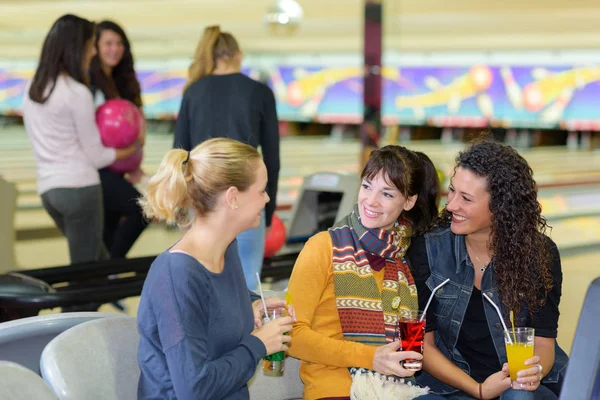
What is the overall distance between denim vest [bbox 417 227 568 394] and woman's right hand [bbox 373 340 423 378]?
0.26m

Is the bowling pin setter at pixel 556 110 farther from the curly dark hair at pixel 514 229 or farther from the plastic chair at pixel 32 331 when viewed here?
the plastic chair at pixel 32 331

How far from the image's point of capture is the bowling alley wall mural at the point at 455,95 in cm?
1323

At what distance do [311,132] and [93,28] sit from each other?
552 inches

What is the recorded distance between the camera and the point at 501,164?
176 centimetres

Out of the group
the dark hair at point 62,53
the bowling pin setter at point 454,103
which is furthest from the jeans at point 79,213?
the bowling pin setter at point 454,103

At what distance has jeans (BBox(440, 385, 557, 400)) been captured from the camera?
1.61m

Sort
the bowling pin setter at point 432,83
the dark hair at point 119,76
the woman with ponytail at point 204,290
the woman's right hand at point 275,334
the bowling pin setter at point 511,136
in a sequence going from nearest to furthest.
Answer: the woman with ponytail at point 204,290
the woman's right hand at point 275,334
the dark hair at point 119,76
the bowling pin setter at point 432,83
the bowling pin setter at point 511,136

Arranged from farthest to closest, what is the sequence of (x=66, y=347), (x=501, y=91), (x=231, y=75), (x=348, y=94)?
(x=348, y=94)
(x=501, y=91)
(x=231, y=75)
(x=66, y=347)

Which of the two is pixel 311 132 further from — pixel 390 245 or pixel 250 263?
pixel 390 245

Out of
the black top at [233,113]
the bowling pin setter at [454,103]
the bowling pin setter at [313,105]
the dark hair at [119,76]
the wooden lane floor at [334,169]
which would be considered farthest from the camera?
the bowling pin setter at [313,105]

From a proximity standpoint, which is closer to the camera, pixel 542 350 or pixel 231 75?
pixel 542 350

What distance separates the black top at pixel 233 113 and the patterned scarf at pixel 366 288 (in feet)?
4.11

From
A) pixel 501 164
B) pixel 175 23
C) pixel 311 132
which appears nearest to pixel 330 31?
pixel 175 23

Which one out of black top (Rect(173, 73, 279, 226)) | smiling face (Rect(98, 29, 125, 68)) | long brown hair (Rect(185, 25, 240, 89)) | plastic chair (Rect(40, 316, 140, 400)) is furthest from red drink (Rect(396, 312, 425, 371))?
smiling face (Rect(98, 29, 125, 68))
